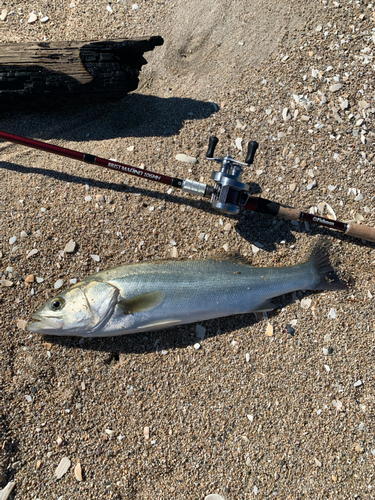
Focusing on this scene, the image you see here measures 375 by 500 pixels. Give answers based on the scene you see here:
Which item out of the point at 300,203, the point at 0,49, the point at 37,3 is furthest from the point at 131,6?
the point at 300,203

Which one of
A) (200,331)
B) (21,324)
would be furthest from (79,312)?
(200,331)

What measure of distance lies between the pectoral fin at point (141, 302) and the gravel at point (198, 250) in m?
0.41

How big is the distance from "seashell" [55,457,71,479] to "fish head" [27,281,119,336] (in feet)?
3.59

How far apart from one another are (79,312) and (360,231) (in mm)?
2770

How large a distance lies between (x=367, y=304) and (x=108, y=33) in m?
4.16

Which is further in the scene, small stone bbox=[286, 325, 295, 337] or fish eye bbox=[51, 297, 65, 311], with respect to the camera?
small stone bbox=[286, 325, 295, 337]

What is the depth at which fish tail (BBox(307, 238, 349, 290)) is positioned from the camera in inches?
123

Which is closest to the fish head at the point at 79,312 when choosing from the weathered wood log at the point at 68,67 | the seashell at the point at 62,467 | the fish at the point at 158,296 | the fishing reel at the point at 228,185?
the fish at the point at 158,296

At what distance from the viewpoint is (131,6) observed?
148 inches

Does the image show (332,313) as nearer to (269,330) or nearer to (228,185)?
(269,330)

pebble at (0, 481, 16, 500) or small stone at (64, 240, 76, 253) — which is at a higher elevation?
small stone at (64, 240, 76, 253)

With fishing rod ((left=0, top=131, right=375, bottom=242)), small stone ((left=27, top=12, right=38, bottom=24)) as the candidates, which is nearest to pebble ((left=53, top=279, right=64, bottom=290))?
fishing rod ((left=0, top=131, right=375, bottom=242))

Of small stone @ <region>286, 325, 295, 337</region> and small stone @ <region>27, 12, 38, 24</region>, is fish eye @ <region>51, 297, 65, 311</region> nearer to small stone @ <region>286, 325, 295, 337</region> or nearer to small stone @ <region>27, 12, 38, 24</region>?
small stone @ <region>286, 325, 295, 337</region>

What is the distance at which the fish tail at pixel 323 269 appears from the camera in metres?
3.13
